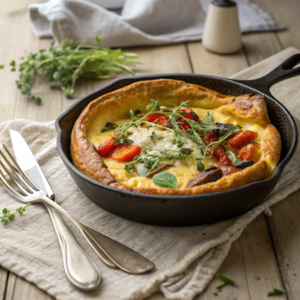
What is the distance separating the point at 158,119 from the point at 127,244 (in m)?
1.11

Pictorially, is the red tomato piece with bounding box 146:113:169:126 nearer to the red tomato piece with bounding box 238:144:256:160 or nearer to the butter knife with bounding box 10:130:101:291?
the red tomato piece with bounding box 238:144:256:160

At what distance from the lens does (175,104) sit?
3.37 metres

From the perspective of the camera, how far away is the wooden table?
2248mm

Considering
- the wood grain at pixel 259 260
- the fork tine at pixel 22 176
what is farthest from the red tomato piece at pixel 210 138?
the fork tine at pixel 22 176

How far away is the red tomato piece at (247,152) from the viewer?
2.76m

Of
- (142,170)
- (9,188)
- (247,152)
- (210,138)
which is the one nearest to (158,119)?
(210,138)

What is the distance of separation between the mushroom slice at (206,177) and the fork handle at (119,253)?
1.86ft

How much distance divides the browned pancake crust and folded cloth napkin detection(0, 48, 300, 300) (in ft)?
0.93

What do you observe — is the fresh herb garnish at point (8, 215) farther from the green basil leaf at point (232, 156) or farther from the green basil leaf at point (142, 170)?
the green basil leaf at point (232, 156)

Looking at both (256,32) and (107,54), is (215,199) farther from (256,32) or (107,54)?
(256,32)

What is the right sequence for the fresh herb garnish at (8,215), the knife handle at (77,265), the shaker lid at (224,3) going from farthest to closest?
the shaker lid at (224,3) < the fresh herb garnish at (8,215) < the knife handle at (77,265)

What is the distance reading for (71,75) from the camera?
176 inches

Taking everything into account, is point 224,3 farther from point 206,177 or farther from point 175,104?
point 206,177

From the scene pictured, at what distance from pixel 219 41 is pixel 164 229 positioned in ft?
10.3
